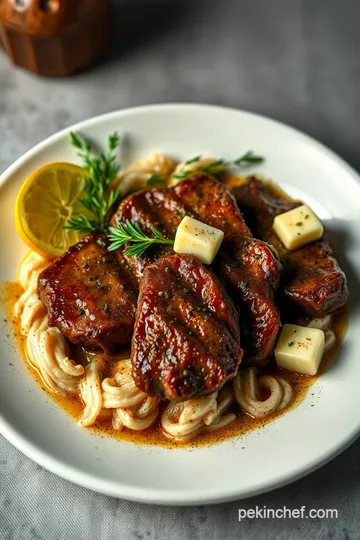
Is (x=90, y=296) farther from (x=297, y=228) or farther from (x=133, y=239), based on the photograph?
(x=297, y=228)

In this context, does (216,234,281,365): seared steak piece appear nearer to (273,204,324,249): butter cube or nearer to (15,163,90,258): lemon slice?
(273,204,324,249): butter cube

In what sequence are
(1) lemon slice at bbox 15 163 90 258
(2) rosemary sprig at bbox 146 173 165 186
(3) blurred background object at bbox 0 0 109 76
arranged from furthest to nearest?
(3) blurred background object at bbox 0 0 109 76 → (2) rosemary sprig at bbox 146 173 165 186 → (1) lemon slice at bbox 15 163 90 258

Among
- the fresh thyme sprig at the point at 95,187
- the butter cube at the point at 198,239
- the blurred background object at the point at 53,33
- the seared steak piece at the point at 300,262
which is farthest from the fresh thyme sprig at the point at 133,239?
the blurred background object at the point at 53,33

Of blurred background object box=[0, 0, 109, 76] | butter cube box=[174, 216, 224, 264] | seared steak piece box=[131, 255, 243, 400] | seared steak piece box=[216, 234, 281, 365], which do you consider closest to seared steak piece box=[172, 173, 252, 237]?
seared steak piece box=[216, 234, 281, 365]

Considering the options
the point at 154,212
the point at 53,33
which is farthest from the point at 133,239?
the point at 53,33

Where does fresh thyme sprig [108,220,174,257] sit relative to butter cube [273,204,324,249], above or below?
above

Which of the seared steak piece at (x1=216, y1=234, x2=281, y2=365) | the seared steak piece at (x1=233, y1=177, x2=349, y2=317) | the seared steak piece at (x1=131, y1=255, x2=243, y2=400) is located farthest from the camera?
the seared steak piece at (x1=233, y1=177, x2=349, y2=317)
